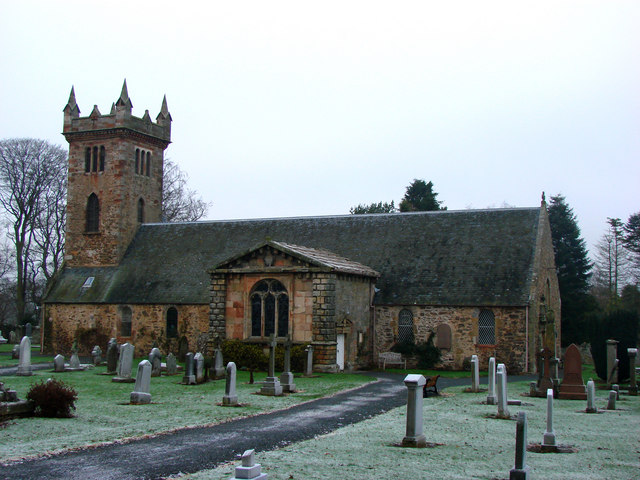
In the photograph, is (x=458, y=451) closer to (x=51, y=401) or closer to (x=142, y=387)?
(x=51, y=401)

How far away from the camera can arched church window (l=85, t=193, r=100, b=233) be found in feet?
139

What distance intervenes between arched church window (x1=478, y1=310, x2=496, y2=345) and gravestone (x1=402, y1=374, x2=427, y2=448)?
61.0 ft

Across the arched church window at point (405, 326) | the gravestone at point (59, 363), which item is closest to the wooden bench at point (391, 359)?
the arched church window at point (405, 326)

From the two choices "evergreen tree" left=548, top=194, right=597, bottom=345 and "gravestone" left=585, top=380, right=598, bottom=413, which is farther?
"evergreen tree" left=548, top=194, right=597, bottom=345

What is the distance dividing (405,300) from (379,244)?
14.7 ft

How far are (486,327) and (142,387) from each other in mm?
17293

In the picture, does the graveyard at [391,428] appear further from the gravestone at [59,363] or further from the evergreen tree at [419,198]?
the evergreen tree at [419,198]

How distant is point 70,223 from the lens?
4275 centimetres

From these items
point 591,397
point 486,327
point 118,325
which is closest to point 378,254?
point 486,327

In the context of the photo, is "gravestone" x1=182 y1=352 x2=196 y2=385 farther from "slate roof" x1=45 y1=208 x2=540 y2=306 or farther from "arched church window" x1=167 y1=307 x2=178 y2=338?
"arched church window" x1=167 y1=307 x2=178 y2=338

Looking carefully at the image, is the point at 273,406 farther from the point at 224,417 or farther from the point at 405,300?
the point at 405,300

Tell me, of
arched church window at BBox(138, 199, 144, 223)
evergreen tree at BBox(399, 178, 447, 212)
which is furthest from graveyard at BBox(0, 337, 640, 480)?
evergreen tree at BBox(399, 178, 447, 212)

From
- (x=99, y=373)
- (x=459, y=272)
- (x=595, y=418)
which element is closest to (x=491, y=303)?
(x=459, y=272)

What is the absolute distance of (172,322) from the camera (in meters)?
37.5
